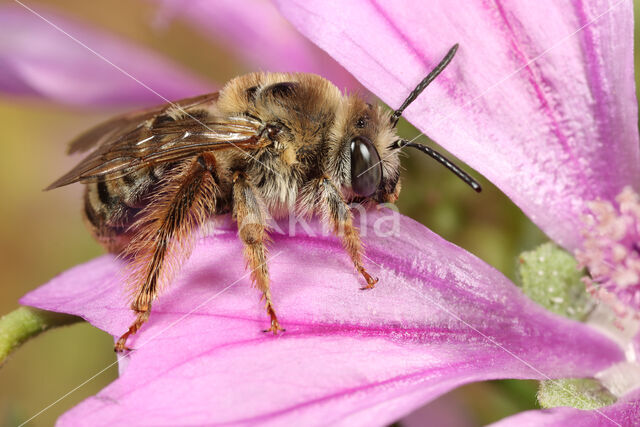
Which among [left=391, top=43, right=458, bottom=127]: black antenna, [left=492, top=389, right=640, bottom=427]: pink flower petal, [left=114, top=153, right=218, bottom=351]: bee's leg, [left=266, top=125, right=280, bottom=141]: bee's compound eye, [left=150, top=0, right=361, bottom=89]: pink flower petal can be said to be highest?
[left=150, top=0, right=361, bottom=89]: pink flower petal

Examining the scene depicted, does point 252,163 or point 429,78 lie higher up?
point 429,78

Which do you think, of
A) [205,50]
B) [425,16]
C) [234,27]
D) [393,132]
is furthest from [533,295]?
[205,50]

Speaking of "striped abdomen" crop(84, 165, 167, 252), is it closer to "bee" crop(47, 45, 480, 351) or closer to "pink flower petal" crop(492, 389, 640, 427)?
"bee" crop(47, 45, 480, 351)

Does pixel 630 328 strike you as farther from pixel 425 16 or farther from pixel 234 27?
pixel 234 27

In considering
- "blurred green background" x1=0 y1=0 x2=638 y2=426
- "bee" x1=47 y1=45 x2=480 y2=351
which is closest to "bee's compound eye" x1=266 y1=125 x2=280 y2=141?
"bee" x1=47 y1=45 x2=480 y2=351

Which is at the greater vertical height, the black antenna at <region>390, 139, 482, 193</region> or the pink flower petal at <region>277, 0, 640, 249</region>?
the pink flower petal at <region>277, 0, 640, 249</region>

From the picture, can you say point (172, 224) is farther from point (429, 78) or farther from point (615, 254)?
point (615, 254)

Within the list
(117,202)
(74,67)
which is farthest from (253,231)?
(74,67)
